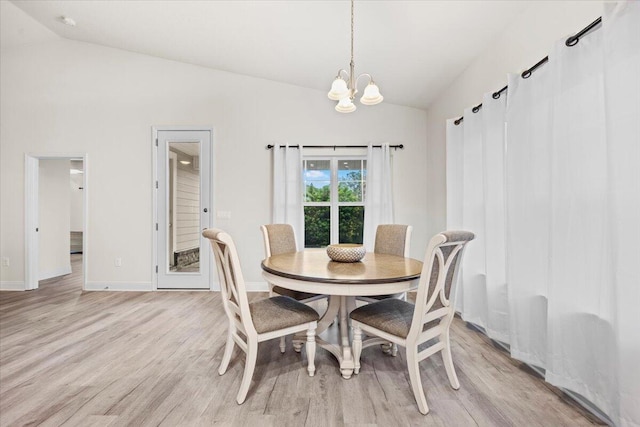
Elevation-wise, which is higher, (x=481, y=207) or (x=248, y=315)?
(x=481, y=207)

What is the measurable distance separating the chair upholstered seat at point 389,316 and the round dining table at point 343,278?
186mm

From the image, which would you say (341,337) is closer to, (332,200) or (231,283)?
(231,283)

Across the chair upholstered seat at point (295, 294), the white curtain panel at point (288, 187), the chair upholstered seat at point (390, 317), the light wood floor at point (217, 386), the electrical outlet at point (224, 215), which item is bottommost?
the light wood floor at point (217, 386)

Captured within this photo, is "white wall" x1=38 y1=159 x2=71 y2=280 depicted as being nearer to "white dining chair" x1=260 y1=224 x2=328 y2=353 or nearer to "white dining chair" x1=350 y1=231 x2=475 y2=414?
"white dining chair" x1=260 y1=224 x2=328 y2=353

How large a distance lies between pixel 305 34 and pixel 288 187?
185cm

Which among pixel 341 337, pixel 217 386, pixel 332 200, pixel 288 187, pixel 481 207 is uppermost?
pixel 288 187

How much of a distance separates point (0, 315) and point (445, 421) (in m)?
4.33

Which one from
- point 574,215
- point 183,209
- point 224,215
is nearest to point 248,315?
point 574,215

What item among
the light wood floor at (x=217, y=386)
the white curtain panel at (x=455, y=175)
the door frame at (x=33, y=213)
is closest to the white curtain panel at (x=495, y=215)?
the light wood floor at (x=217, y=386)

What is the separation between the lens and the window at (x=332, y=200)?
4.17m

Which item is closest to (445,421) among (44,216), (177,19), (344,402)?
(344,402)

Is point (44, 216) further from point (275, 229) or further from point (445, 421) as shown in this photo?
point (445, 421)

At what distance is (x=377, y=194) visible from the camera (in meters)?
4.01

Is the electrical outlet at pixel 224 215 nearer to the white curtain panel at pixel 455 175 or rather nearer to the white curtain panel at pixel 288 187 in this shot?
the white curtain panel at pixel 288 187
